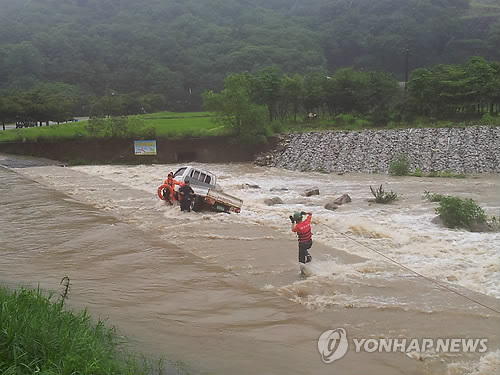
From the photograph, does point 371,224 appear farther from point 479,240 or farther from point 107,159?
point 107,159

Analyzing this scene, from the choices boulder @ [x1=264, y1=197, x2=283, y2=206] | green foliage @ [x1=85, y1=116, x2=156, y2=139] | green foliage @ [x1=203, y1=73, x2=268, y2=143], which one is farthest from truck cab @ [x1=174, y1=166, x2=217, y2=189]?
green foliage @ [x1=85, y1=116, x2=156, y2=139]

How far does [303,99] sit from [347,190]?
2480 centimetres

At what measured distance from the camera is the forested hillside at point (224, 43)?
86.1 metres

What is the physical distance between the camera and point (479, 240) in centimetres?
1266

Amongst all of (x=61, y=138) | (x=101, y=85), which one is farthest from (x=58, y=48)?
(x=61, y=138)

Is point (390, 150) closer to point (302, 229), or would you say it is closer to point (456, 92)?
point (456, 92)

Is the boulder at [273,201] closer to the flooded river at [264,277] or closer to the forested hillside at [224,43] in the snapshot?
the flooded river at [264,277]

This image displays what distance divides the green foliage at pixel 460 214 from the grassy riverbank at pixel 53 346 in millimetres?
11044

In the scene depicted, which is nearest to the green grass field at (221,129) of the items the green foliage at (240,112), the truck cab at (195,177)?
the green foliage at (240,112)

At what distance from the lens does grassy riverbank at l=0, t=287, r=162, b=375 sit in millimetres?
5004

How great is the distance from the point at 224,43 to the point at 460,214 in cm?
10176

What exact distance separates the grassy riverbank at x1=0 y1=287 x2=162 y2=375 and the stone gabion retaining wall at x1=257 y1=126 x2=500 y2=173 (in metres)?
25.5

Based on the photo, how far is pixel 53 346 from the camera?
5371 millimetres

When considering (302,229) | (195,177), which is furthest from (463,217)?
(195,177)
